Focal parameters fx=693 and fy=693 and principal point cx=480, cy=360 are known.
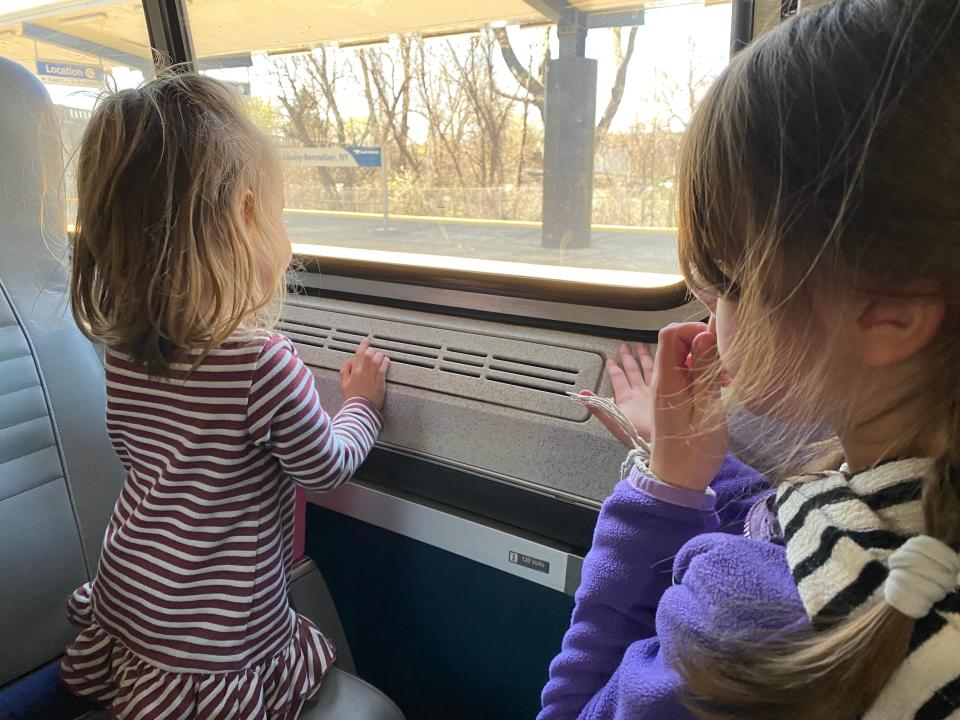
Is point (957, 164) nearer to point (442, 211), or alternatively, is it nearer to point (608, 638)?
point (608, 638)

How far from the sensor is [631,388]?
1222 mm

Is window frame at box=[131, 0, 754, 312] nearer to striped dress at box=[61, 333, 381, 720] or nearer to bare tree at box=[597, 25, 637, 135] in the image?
bare tree at box=[597, 25, 637, 135]

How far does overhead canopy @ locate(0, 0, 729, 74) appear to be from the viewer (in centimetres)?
143

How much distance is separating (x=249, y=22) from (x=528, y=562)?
1589mm

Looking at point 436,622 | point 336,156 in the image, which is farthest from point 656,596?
point 336,156

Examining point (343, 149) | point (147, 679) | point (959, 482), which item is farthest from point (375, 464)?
point (959, 482)

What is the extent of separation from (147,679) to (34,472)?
51 cm

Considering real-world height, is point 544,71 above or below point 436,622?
above

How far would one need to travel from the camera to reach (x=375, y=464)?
1.56m

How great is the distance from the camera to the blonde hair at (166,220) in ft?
3.57

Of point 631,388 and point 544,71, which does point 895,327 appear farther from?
point 544,71

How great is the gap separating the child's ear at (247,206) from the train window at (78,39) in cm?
115

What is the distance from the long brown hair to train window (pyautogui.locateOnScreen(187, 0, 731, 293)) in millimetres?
585

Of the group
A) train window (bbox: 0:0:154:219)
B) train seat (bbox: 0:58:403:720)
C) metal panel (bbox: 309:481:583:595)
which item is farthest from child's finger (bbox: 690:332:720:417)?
train window (bbox: 0:0:154:219)
